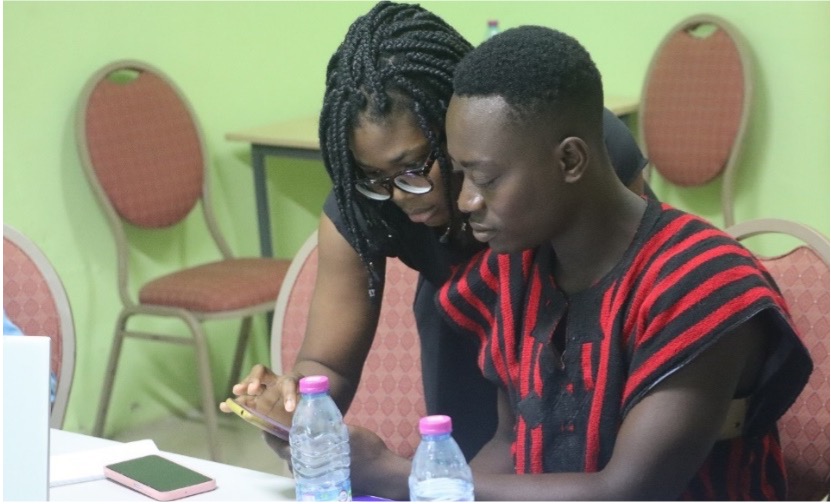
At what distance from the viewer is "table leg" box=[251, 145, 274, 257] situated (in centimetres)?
378

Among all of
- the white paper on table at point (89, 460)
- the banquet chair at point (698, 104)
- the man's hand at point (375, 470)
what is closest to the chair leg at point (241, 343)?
the banquet chair at point (698, 104)

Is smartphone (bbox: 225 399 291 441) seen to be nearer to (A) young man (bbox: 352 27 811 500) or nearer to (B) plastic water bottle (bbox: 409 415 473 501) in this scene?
(A) young man (bbox: 352 27 811 500)

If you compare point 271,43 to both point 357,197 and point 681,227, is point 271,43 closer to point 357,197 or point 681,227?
point 357,197

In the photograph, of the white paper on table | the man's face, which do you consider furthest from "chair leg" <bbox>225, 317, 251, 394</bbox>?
the man's face

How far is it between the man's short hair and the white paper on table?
700mm

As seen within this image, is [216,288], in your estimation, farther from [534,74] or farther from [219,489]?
[534,74]

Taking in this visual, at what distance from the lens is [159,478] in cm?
157

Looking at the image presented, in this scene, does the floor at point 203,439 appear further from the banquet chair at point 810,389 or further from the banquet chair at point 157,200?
the banquet chair at point 810,389

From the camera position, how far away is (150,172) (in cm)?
364

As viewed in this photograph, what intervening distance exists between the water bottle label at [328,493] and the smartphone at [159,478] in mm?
151

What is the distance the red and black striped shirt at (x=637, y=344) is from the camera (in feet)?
4.48

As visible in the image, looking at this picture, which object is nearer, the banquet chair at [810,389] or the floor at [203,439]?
the banquet chair at [810,389]

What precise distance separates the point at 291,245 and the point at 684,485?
2875 mm

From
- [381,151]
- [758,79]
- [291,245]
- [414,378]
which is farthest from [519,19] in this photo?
[381,151]
